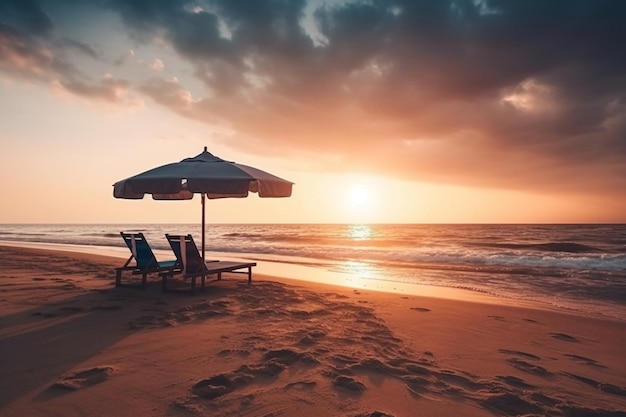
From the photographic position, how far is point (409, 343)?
4691 mm

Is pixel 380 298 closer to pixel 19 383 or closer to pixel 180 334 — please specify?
pixel 180 334

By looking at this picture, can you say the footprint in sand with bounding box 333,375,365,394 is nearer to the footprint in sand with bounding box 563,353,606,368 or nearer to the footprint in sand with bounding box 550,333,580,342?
the footprint in sand with bounding box 563,353,606,368

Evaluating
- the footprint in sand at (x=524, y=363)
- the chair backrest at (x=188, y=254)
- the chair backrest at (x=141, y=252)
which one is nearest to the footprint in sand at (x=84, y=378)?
the chair backrest at (x=188, y=254)

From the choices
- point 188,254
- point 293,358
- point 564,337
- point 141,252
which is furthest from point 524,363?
point 141,252

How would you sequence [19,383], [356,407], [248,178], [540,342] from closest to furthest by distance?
[356,407]
[19,383]
[540,342]
[248,178]

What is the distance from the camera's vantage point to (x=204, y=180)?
6.77m

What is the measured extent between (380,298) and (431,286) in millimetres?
3130

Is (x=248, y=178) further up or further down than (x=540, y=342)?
further up

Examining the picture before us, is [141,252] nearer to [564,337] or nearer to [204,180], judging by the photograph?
[204,180]

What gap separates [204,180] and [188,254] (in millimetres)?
1614

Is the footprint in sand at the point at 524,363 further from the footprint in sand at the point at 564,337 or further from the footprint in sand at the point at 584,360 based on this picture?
the footprint in sand at the point at 564,337

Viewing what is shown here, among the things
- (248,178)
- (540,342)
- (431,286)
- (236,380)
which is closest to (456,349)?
(540,342)

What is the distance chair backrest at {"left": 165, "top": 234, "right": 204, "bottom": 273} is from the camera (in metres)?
7.34

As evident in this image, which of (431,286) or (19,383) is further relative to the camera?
(431,286)
